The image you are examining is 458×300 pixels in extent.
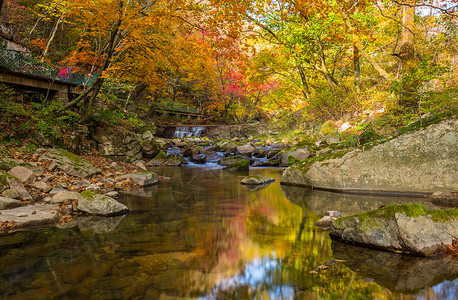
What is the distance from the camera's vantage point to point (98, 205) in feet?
16.9

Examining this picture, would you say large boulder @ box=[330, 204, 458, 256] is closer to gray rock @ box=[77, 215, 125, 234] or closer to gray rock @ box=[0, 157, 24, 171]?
gray rock @ box=[77, 215, 125, 234]

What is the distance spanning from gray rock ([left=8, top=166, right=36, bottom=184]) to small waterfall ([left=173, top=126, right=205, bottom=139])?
18.2 m

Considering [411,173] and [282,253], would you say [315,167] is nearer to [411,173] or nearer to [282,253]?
[411,173]

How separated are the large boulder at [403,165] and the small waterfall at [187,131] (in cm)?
1897

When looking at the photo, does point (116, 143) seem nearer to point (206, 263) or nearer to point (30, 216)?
point (30, 216)

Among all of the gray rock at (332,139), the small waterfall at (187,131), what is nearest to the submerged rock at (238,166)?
the gray rock at (332,139)

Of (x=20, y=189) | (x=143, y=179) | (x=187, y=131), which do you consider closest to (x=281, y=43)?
(x=143, y=179)

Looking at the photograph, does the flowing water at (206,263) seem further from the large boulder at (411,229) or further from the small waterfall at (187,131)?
the small waterfall at (187,131)

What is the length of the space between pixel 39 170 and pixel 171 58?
28.2 ft

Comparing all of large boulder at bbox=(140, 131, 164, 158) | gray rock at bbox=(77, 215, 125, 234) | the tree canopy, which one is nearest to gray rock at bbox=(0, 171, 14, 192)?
gray rock at bbox=(77, 215, 125, 234)

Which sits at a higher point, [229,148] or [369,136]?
[369,136]

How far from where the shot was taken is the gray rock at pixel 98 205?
5117 mm

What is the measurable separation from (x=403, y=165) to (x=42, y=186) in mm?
8587

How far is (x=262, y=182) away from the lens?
870cm
